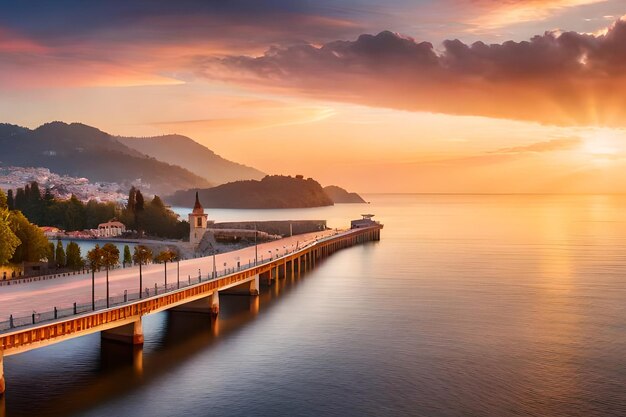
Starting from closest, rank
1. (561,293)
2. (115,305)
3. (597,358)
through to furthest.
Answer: (115,305) → (597,358) → (561,293)

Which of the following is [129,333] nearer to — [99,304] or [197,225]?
[99,304]

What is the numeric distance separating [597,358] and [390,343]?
18635mm

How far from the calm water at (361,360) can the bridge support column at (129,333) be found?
3.34ft

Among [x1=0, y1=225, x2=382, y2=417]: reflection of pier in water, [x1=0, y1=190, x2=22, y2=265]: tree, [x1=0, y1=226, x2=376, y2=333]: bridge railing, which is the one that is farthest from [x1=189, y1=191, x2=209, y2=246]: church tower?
[x1=0, y1=226, x2=376, y2=333]: bridge railing

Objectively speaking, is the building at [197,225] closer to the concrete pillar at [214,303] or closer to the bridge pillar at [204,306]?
the bridge pillar at [204,306]

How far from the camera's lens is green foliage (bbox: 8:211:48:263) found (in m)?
98.5

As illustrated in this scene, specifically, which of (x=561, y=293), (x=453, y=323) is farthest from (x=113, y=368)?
(x=561, y=293)

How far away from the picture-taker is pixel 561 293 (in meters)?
95.7

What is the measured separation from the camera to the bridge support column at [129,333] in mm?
60188

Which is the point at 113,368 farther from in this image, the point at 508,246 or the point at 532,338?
the point at 508,246

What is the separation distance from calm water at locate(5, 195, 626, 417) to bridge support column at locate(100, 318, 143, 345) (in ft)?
3.34

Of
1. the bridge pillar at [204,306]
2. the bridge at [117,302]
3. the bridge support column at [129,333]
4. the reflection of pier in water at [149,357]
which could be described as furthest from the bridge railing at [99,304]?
the reflection of pier in water at [149,357]

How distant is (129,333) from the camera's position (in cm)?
6050

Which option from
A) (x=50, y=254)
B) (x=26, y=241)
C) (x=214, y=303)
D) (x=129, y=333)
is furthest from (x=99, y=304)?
(x=50, y=254)
